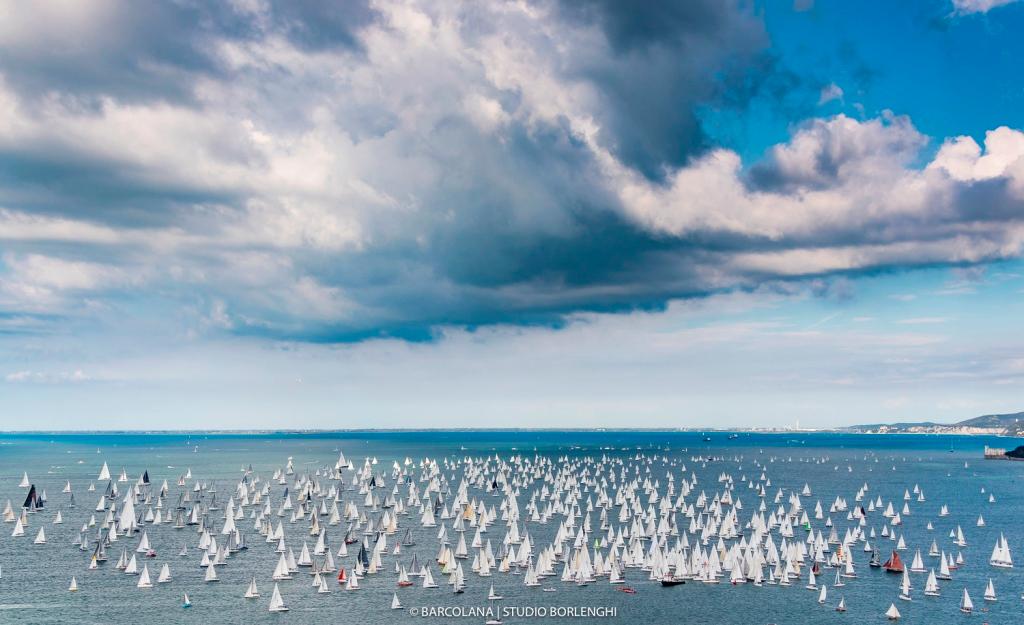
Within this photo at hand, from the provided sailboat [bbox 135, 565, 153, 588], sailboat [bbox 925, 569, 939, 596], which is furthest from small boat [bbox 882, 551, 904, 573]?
Answer: sailboat [bbox 135, 565, 153, 588]

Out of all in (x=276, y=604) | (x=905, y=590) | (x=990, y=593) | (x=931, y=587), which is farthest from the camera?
(x=931, y=587)

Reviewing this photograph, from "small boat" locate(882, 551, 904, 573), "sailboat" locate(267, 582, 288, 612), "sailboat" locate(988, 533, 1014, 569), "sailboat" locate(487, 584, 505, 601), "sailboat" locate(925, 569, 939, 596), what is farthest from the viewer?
"sailboat" locate(988, 533, 1014, 569)

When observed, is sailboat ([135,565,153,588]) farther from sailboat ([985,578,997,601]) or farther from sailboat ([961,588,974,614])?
sailboat ([985,578,997,601])

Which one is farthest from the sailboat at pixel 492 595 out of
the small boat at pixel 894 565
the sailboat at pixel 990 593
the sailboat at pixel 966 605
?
the sailboat at pixel 990 593

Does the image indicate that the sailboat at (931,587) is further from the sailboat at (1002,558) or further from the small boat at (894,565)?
the sailboat at (1002,558)

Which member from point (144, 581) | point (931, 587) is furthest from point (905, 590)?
point (144, 581)

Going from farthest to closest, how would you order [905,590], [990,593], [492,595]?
[905,590], [990,593], [492,595]

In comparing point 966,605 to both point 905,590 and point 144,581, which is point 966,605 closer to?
point 905,590

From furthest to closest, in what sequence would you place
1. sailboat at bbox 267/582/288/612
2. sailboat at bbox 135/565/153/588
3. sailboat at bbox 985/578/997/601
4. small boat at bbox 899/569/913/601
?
sailboat at bbox 135/565/153/588 < small boat at bbox 899/569/913/601 < sailboat at bbox 985/578/997/601 < sailboat at bbox 267/582/288/612

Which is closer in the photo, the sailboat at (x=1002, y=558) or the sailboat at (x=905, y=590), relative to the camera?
the sailboat at (x=905, y=590)

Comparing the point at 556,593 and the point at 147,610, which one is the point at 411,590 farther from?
the point at 147,610

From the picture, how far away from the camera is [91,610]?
86.6 metres

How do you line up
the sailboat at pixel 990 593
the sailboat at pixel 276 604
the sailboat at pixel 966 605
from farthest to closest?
1. the sailboat at pixel 990 593
2. the sailboat at pixel 276 604
3. the sailboat at pixel 966 605

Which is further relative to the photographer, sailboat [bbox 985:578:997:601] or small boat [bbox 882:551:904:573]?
small boat [bbox 882:551:904:573]
